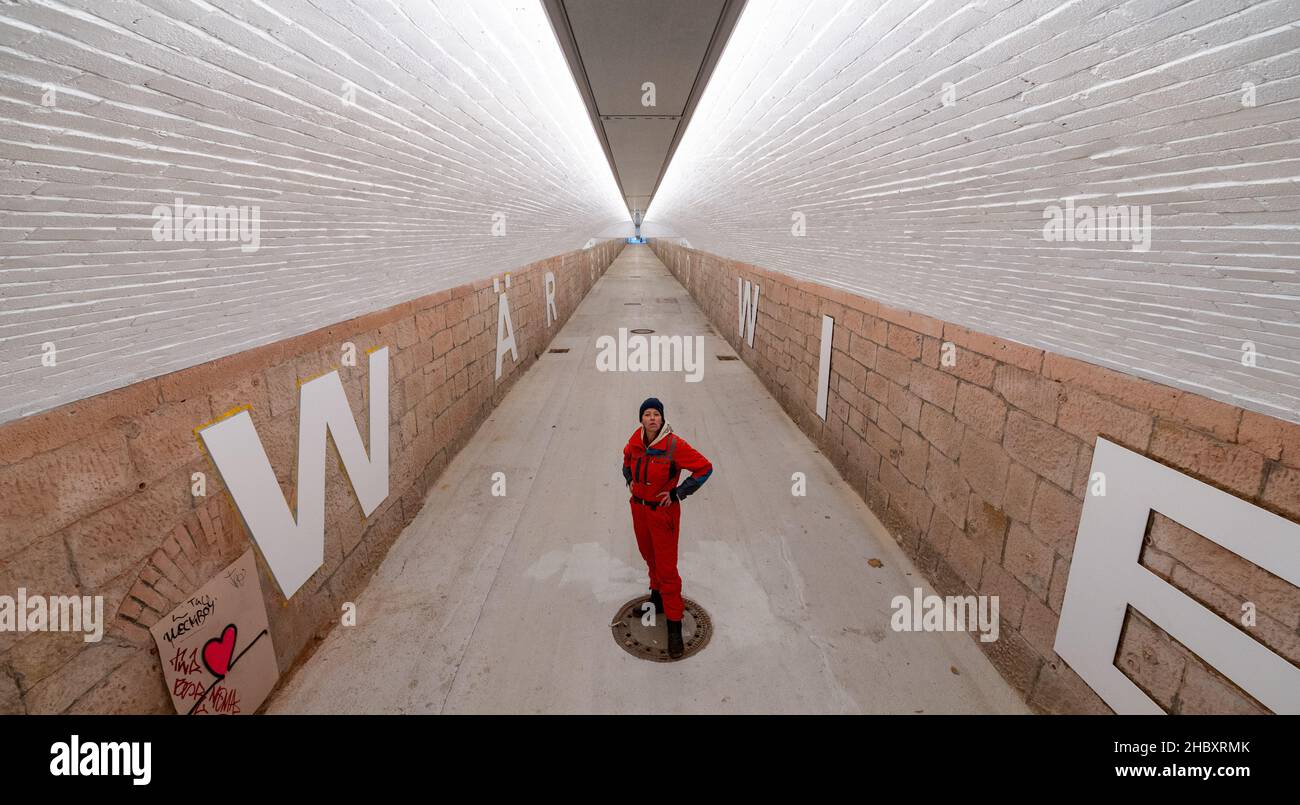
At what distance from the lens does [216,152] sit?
1.86 meters

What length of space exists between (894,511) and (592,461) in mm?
3314

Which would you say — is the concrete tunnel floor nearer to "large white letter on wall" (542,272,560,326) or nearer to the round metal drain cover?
the round metal drain cover

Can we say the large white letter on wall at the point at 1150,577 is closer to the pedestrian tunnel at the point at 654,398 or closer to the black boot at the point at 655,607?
the pedestrian tunnel at the point at 654,398

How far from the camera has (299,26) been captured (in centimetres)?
176

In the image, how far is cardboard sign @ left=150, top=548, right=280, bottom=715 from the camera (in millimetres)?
2738

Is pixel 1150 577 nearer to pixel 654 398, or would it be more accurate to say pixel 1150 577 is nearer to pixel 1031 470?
pixel 1031 470

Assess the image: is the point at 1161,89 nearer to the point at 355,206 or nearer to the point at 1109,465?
the point at 1109,465

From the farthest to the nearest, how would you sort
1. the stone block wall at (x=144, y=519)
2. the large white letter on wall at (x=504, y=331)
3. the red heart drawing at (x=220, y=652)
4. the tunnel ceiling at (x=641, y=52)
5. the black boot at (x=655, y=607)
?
1. the large white letter on wall at (x=504, y=331)
2. the black boot at (x=655, y=607)
3. the tunnel ceiling at (x=641, y=52)
4. the red heart drawing at (x=220, y=652)
5. the stone block wall at (x=144, y=519)

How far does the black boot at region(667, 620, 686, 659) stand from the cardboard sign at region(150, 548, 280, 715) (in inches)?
94.2

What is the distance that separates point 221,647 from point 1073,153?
431 cm

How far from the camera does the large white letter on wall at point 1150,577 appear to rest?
2.16 m

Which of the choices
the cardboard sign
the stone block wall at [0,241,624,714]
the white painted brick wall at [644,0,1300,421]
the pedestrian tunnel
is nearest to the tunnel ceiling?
the pedestrian tunnel

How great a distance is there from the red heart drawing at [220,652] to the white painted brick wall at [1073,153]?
4.18 metres

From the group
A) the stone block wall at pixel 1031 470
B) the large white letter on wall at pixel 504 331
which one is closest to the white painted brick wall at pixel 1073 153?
the stone block wall at pixel 1031 470
